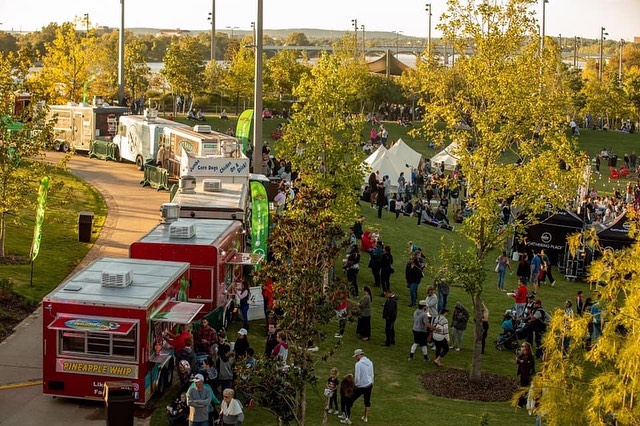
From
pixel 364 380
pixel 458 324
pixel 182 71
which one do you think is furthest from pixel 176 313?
pixel 182 71

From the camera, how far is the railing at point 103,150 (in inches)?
1980

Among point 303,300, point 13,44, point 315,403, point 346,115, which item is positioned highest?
point 13,44

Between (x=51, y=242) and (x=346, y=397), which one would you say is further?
(x=51, y=242)

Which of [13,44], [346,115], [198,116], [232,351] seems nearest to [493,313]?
[346,115]

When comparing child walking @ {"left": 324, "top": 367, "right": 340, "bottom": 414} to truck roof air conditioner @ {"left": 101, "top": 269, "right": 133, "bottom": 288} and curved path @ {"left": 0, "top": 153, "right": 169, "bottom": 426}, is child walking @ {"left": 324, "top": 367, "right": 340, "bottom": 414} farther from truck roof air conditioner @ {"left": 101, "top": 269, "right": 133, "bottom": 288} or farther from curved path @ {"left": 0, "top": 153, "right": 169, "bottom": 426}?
truck roof air conditioner @ {"left": 101, "top": 269, "right": 133, "bottom": 288}

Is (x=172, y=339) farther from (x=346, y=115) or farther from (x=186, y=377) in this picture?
(x=346, y=115)

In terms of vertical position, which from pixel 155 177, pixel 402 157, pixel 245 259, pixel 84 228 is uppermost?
pixel 402 157

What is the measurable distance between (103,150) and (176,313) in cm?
3260

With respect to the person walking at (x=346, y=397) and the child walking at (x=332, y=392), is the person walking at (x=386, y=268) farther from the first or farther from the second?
the person walking at (x=346, y=397)

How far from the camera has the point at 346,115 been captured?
30.0m

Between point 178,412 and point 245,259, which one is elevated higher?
point 245,259

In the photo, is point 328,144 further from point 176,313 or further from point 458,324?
point 176,313

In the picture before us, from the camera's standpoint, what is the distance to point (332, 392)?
722 inches

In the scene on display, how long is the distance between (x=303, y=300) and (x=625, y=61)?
13629 cm
